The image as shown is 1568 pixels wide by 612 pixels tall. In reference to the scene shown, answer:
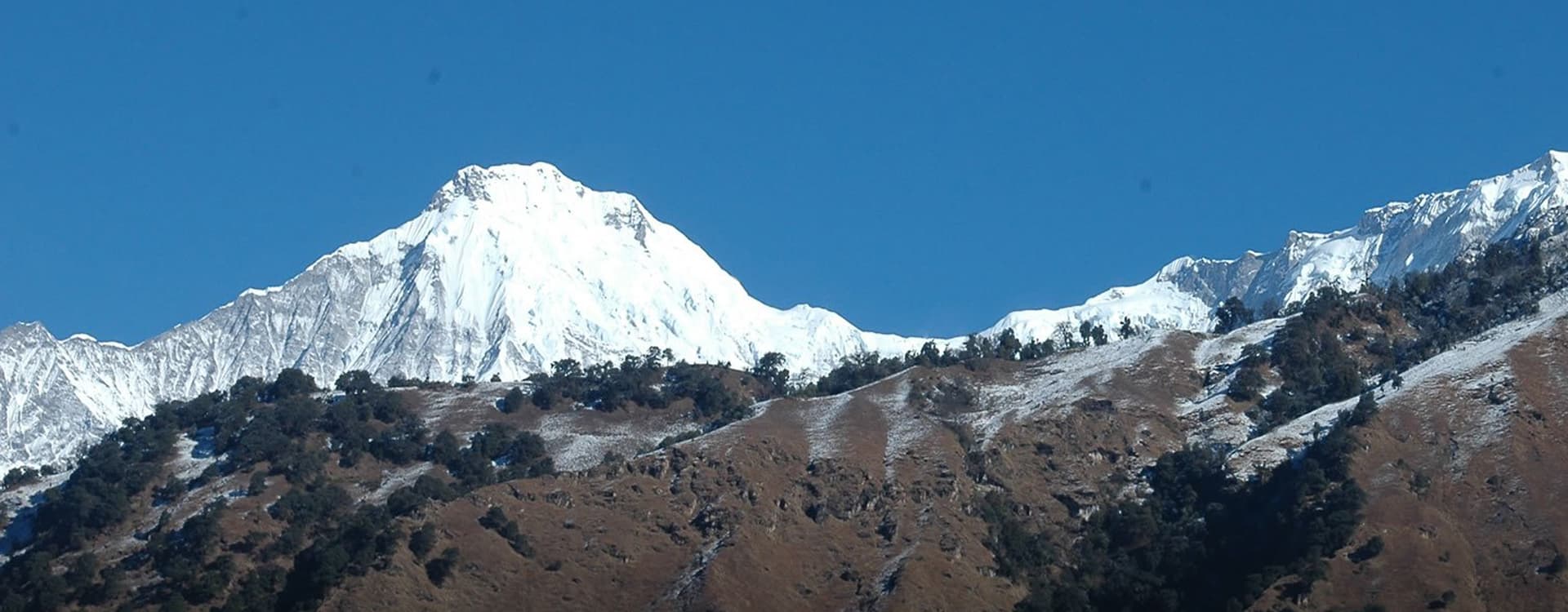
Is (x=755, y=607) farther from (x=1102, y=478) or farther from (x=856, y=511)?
(x=1102, y=478)

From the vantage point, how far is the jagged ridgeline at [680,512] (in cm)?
15100

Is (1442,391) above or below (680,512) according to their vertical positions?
above

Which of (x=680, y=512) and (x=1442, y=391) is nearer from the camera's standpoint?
(x=680, y=512)

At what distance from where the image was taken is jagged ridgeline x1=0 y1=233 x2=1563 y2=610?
151000 mm

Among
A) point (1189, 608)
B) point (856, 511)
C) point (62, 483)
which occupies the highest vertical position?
point (62, 483)

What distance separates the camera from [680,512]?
538 feet

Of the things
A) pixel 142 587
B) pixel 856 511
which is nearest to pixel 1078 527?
pixel 856 511

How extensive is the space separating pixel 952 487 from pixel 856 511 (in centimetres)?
735

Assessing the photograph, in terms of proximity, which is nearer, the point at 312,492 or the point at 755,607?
the point at 755,607

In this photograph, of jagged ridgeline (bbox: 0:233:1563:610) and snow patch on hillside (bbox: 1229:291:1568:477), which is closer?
jagged ridgeline (bbox: 0:233:1563:610)

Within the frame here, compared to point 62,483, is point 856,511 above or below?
below

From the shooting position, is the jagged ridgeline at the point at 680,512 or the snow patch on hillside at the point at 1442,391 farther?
the snow patch on hillside at the point at 1442,391

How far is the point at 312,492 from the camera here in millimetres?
175625

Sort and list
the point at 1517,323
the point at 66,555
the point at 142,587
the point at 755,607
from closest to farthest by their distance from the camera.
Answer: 1. the point at 755,607
2. the point at 142,587
3. the point at 66,555
4. the point at 1517,323
